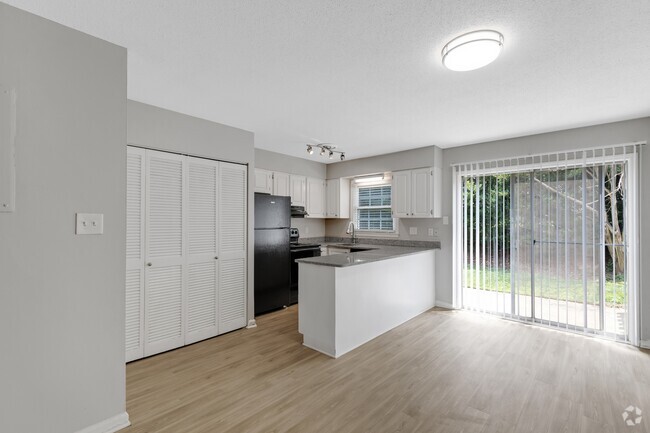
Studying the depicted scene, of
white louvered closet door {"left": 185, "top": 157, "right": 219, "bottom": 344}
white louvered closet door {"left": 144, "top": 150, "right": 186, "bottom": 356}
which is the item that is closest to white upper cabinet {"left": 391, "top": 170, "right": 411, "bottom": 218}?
white louvered closet door {"left": 185, "top": 157, "right": 219, "bottom": 344}

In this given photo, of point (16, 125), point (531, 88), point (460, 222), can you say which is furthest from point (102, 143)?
point (460, 222)

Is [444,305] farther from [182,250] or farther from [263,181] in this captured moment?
[182,250]

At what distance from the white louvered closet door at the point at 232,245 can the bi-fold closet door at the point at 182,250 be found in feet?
0.04

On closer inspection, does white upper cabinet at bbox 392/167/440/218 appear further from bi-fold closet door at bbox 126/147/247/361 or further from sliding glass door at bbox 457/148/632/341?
bi-fold closet door at bbox 126/147/247/361

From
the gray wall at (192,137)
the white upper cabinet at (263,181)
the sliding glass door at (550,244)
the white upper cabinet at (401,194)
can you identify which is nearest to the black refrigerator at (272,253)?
the gray wall at (192,137)

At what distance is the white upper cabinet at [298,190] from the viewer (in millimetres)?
5156

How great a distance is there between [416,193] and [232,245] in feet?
9.13

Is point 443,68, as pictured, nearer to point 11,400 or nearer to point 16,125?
point 16,125

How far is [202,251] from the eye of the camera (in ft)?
10.9

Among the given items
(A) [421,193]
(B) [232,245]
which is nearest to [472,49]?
(A) [421,193]

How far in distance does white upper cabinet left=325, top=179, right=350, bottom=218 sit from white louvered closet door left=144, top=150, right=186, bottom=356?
9.94 ft

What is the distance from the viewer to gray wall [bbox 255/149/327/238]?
479cm

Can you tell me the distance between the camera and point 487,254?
4.20 metres

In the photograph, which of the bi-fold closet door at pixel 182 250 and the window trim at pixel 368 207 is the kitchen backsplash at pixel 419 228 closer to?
the window trim at pixel 368 207
